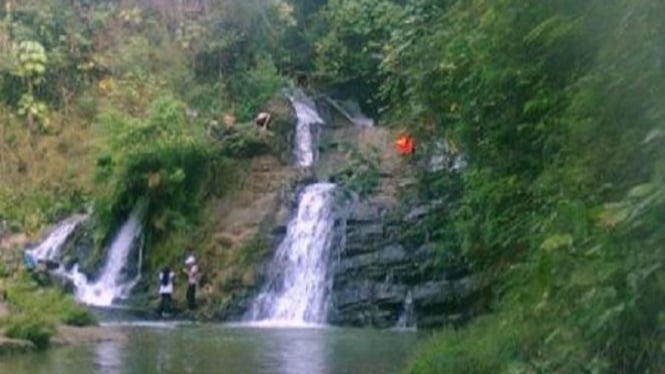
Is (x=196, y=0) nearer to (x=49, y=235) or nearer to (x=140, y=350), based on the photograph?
(x=49, y=235)

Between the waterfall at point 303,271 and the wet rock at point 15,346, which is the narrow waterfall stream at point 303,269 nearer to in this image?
the waterfall at point 303,271

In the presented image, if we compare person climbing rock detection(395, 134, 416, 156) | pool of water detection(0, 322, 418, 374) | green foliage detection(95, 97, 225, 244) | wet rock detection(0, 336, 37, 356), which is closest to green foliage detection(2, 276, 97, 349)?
wet rock detection(0, 336, 37, 356)

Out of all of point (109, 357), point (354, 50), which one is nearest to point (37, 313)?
point (109, 357)

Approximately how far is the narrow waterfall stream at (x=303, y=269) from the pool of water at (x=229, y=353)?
1800 mm

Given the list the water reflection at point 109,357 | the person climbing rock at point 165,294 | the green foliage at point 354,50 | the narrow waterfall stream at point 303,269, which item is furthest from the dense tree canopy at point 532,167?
the green foliage at point 354,50

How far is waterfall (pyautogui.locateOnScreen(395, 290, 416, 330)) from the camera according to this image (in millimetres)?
21750

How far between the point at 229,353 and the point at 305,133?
12499mm

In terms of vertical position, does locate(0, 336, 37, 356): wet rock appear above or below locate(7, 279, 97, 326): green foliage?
below

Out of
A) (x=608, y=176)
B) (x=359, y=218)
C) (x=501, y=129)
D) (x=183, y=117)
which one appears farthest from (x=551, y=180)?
(x=183, y=117)

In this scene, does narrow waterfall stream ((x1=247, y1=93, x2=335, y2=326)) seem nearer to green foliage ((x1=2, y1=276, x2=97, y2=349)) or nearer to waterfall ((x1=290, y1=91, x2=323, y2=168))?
waterfall ((x1=290, y1=91, x2=323, y2=168))

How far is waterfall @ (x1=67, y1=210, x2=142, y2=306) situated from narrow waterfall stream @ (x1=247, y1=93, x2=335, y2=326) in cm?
305

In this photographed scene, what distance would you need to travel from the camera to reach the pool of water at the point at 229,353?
14.3 metres

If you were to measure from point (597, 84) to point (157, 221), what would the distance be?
1968cm

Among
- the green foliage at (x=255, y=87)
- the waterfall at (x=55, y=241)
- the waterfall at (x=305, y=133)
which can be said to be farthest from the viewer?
the green foliage at (x=255, y=87)
